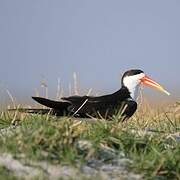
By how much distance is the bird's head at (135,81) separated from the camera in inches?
319

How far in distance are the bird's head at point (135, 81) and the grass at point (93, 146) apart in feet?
11.4

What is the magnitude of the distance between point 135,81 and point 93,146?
174 inches

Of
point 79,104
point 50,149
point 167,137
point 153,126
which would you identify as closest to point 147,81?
point 79,104

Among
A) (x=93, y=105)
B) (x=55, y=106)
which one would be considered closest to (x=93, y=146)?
(x=93, y=105)

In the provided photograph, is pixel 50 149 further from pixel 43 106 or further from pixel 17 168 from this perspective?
pixel 43 106

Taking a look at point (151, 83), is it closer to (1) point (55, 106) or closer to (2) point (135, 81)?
(2) point (135, 81)

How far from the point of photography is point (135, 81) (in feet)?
27.1

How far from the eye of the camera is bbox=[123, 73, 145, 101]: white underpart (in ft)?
26.4

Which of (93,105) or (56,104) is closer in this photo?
(93,105)

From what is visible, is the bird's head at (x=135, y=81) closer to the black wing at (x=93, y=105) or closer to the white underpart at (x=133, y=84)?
the white underpart at (x=133, y=84)

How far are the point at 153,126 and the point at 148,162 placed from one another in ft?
8.10

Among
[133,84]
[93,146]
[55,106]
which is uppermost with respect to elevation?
[133,84]

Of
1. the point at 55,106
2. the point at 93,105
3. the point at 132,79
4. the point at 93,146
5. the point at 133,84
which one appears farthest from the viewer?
the point at 132,79

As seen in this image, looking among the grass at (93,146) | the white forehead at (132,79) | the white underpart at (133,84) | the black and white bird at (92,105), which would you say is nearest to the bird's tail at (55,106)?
the black and white bird at (92,105)
